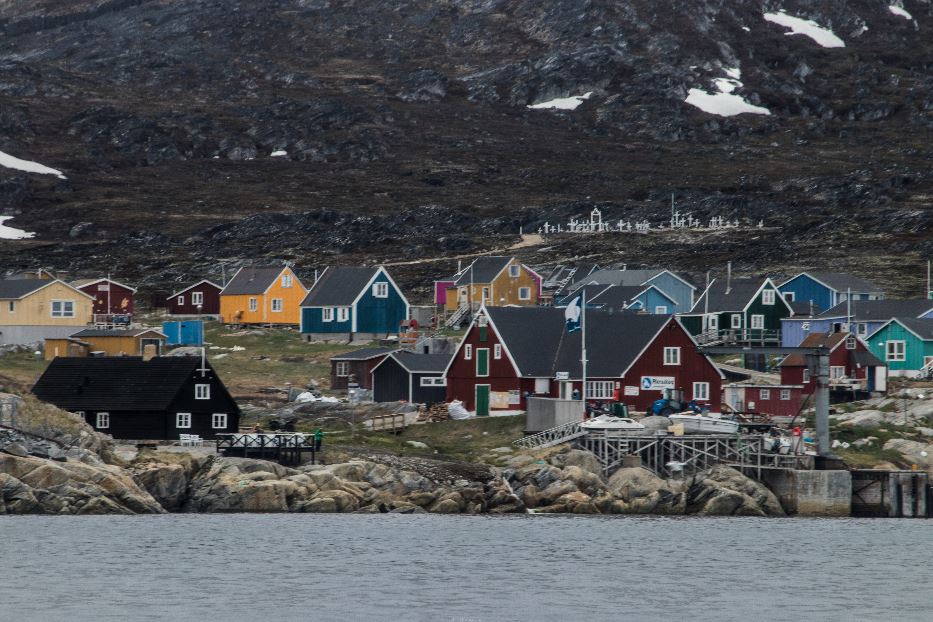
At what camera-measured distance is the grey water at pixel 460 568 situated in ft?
143

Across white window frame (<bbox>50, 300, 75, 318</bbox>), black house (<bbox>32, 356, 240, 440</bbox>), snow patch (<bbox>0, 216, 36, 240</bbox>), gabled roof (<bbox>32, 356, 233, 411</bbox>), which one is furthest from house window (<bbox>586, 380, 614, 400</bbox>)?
snow patch (<bbox>0, 216, 36, 240</bbox>)

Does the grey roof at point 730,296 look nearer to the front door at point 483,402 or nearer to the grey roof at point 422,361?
the grey roof at point 422,361

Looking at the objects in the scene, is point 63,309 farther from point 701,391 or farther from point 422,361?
point 701,391

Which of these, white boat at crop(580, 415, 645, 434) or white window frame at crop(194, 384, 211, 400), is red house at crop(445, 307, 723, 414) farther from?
white window frame at crop(194, 384, 211, 400)

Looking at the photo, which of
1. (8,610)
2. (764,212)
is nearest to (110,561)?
(8,610)

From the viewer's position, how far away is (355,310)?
108688 millimetres

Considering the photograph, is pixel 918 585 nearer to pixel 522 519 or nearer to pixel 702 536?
pixel 702 536

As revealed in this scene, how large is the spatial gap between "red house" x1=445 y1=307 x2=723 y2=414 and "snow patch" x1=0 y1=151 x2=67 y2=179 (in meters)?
126

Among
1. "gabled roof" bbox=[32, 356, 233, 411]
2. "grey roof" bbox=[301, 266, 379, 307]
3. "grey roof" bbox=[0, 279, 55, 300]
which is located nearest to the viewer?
"gabled roof" bbox=[32, 356, 233, 411]

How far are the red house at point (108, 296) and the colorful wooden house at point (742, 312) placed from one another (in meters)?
37.7

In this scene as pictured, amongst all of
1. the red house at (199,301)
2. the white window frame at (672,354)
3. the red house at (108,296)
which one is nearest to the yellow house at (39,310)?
the red house at (108,296)

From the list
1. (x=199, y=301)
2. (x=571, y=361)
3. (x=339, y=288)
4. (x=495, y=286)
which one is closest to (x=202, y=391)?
(x=571, y=361)

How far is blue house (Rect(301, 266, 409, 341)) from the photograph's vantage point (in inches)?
4267

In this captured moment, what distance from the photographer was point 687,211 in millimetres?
177500
